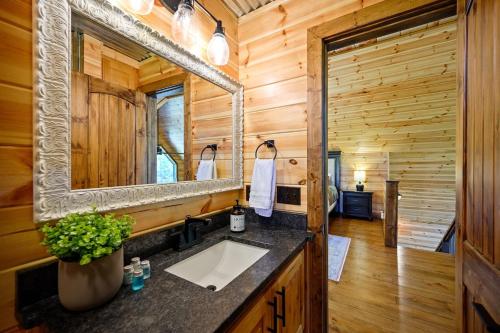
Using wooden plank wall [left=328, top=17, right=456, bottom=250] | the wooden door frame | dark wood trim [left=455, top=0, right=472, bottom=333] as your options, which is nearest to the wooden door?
dark wood trim [left=455, top=0, right=472, bottom=333]

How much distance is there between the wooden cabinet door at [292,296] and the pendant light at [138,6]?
127 centimetres

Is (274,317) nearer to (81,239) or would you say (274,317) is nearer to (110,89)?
(81,239)

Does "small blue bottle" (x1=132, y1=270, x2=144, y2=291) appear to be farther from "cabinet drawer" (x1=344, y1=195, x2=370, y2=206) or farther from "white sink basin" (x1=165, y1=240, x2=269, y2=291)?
"cabinet drawer" (x1=344, y1=195, x2=370, y2=206)

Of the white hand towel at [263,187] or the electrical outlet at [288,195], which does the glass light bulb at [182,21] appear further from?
the electrical outlet at [288,195]

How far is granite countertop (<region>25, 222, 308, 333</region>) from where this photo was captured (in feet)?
1.79

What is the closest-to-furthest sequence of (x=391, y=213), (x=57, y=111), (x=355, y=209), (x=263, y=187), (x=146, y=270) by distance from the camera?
(x=57, y=111)
(x=146, y=270)
(x=263, y=187)
(x=391, y=213)
(x=355, y=209)

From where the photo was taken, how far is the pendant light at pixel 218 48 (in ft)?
3.98

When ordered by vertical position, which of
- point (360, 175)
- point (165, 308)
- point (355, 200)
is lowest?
point (355, 200)

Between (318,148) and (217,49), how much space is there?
Answer: 835 mm

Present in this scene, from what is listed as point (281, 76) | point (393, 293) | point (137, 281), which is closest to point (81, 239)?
point (137, 281)

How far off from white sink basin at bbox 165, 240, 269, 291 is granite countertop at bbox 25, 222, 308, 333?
15 centimetres

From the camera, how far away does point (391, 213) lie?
9.77 ft

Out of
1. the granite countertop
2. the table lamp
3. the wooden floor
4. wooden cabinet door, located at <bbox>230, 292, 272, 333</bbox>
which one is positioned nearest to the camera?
the granite countertop

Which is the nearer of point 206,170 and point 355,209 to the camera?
point 206,170
